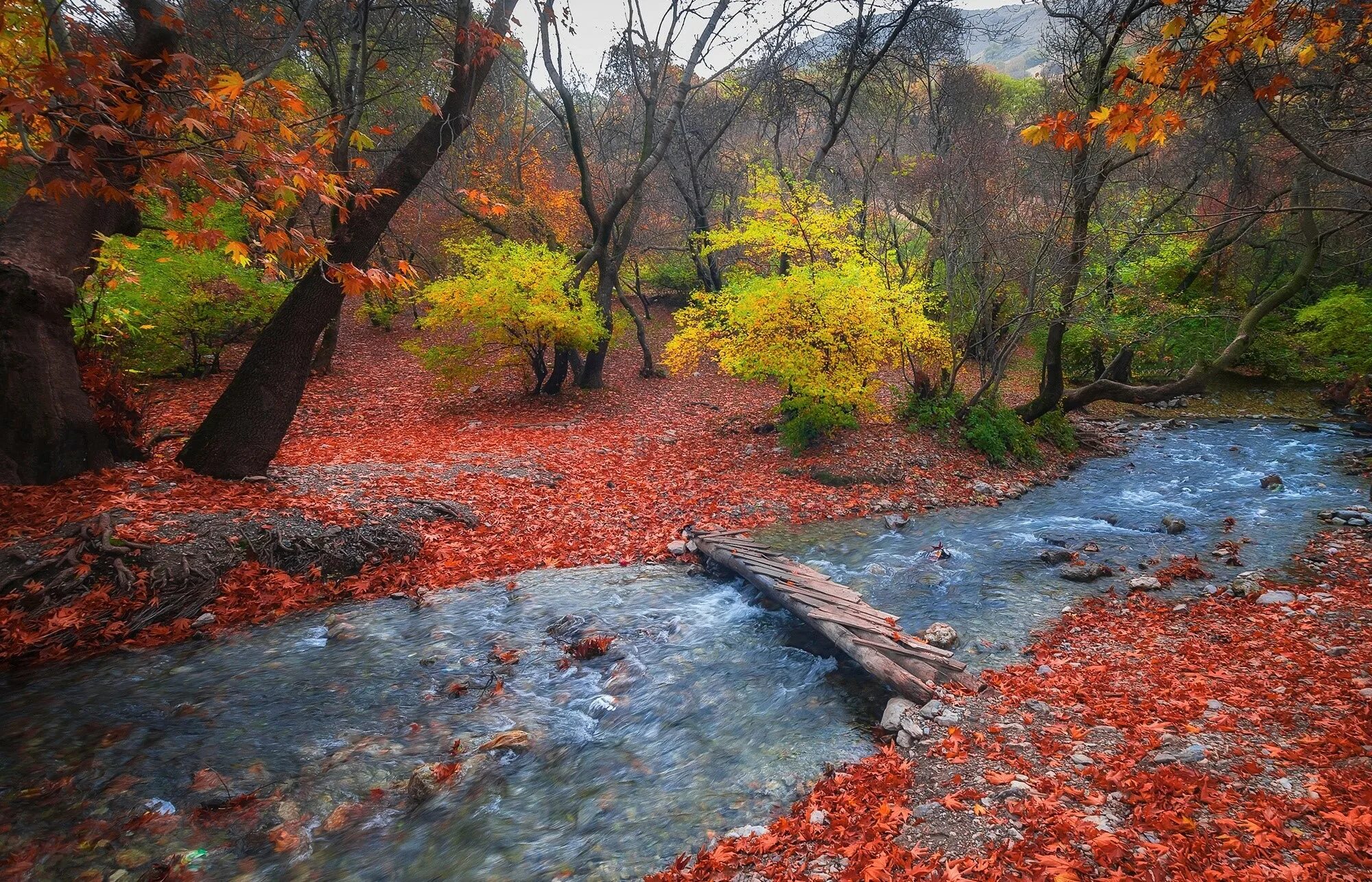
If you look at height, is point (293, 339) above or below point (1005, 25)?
below

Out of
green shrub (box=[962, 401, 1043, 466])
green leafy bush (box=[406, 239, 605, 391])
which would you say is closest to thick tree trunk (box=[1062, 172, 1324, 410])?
green shrub (box=[962, 401, 1043, 466])

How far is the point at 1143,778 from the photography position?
3.31m

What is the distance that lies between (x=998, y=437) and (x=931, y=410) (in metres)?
1.27

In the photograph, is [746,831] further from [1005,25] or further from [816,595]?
[1005,25]

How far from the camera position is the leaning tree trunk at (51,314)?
18.0 feet

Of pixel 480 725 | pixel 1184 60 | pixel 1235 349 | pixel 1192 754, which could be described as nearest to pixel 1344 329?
pixel 1235 349

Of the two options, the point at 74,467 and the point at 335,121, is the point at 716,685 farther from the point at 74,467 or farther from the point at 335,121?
the point at 74,467

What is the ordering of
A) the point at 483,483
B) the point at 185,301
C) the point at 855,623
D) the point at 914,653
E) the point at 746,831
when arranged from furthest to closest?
the point at 185,301
the point at 483,483
the point at 855,623
the point at 914,653
the point at 746,831

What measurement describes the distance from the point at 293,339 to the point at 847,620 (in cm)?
673

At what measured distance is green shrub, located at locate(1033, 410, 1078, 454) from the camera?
12516 mm

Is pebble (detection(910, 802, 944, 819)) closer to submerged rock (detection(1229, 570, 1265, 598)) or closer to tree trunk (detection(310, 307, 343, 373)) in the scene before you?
submerged rock (detection(1229, 570, 1265, 598))

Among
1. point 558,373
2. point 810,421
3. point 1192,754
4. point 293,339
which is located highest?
point 293,339

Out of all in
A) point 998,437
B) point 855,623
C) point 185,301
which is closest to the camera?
point 855,623

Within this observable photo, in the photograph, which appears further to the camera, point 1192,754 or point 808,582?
point 808,582
